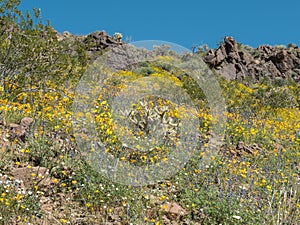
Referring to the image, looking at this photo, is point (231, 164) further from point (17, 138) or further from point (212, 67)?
point (212, 67)

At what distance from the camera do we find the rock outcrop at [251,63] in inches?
882

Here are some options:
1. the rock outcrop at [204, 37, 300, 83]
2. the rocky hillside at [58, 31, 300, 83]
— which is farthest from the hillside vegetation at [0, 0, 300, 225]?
the rock outcrop at [204, 37, 300, 83]

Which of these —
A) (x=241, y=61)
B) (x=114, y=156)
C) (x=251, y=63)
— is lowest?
(x=114, y=156)

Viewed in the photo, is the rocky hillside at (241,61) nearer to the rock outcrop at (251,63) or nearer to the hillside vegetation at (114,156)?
the rock outcrop at (251,63)

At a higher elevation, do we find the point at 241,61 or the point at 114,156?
the point at 241,61

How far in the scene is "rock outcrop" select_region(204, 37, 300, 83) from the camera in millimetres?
22406

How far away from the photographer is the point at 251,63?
24.5 meters

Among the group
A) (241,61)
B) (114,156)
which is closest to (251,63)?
(241,61)

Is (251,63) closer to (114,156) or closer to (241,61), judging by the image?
(241,61)

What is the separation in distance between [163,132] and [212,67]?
54.7 feet

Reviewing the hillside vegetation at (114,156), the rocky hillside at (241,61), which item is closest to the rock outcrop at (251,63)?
the rocky hillside at (241,61)

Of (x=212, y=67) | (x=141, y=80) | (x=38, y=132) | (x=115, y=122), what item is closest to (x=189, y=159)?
(x=115, y=122)

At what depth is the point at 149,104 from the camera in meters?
7.06

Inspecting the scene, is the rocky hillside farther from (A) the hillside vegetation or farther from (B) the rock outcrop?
(A) the hillside vegetation
